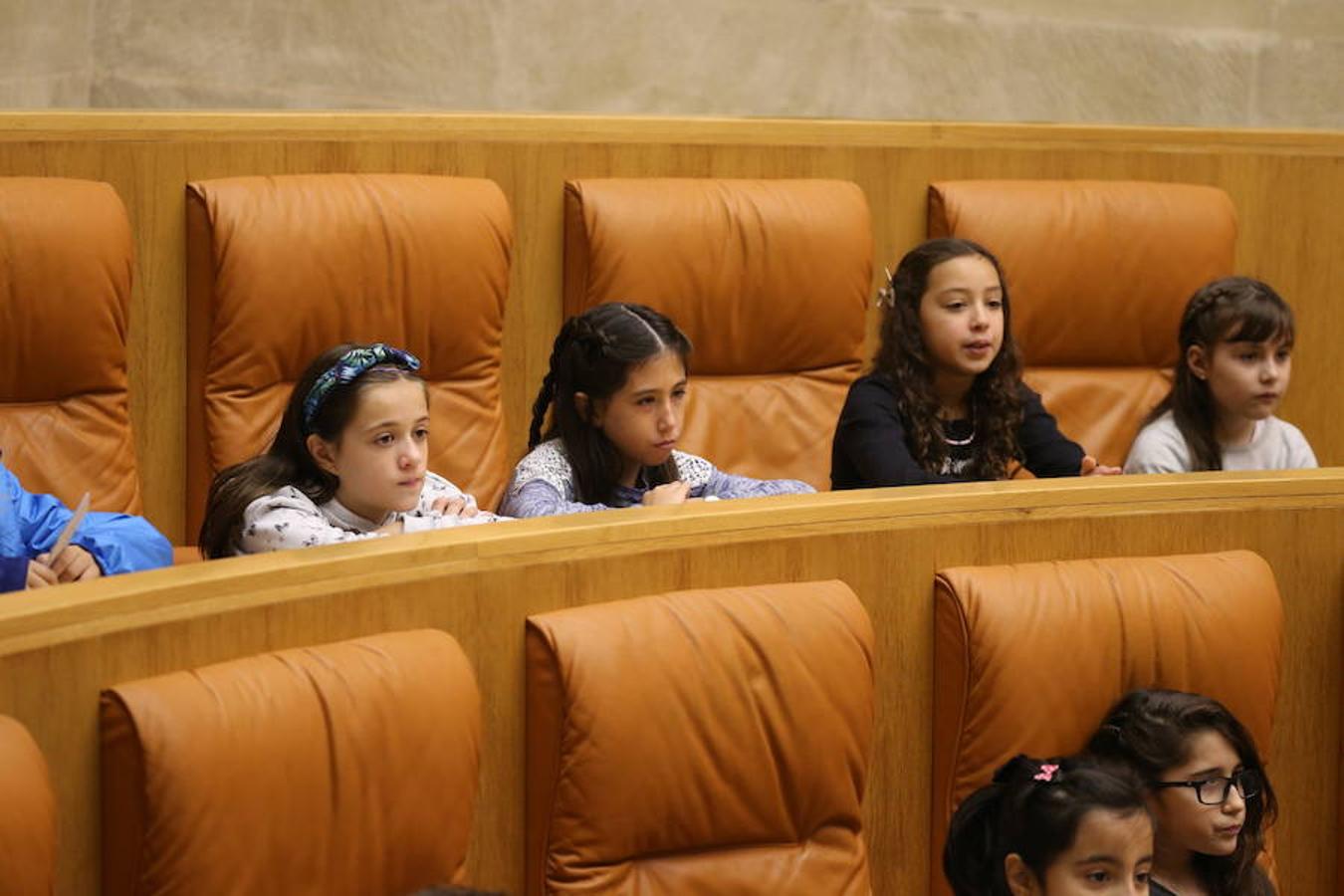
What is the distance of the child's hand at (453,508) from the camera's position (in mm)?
1480

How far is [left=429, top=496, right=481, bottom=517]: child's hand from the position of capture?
1.48 metres

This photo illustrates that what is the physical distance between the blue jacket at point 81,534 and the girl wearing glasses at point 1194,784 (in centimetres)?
66

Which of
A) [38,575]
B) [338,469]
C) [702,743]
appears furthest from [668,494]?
[38,575]

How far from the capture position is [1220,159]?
2.12m

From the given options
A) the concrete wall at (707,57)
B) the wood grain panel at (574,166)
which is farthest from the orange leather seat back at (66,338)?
the concrete wall at (707,57)

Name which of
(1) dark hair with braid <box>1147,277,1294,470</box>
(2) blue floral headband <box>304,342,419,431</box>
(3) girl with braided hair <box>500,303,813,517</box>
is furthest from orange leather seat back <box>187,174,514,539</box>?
(1) dark hair with braid <box>1147,277,1294,470</box>

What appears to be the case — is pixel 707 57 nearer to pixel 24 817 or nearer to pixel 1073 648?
pixel 1073 648

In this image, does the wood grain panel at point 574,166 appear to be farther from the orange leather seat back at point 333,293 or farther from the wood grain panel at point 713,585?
the wood grain panel at point 713,585

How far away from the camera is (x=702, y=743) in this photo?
118 cm

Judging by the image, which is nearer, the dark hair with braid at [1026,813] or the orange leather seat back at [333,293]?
the dark hair with braid at [1026,813]

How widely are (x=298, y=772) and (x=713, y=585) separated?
12.6 inches

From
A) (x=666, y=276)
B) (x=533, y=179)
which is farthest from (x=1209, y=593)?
(x=533, y=179)

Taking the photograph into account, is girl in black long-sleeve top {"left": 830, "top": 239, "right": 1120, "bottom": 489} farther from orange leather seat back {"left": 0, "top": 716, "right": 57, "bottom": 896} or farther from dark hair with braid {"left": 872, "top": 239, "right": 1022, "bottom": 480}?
orange leather seat back {"left": 0, "top": 716, "right": 57, "bottom": 896}

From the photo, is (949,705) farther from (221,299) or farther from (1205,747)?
(221,299)
